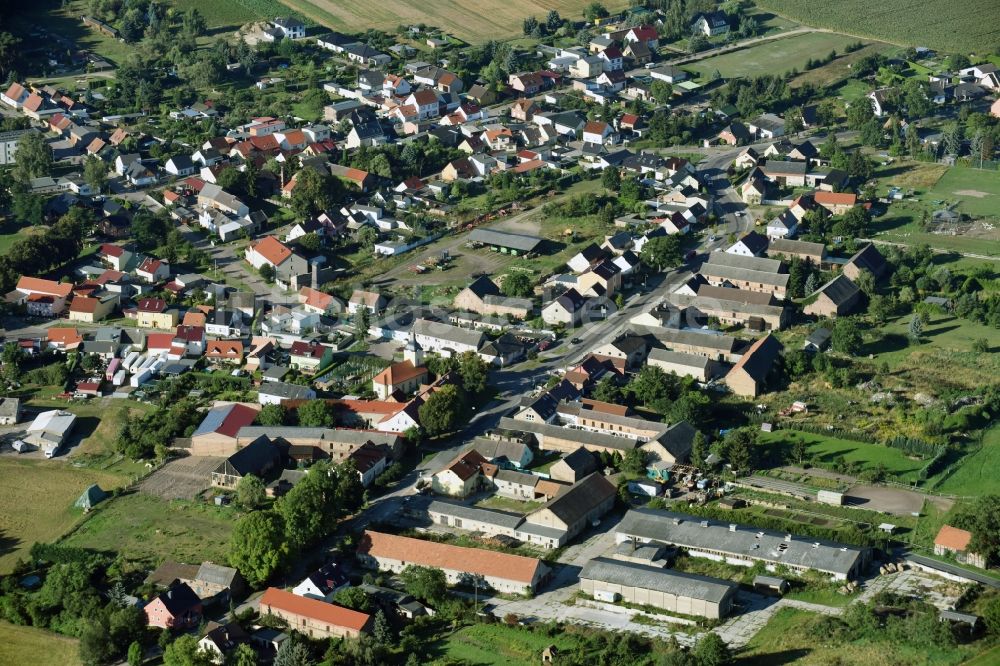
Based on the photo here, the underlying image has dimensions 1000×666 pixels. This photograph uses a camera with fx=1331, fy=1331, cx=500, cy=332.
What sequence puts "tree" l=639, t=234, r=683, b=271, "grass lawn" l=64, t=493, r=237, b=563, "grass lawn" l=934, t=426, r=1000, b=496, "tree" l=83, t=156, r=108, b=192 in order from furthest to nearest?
"tree" l=83, t=156, r=108, b=192 → "tree" l=639, t=234, r=683, b=271 → "grass lawn" l=934, t=426, r=1000, b=496 → "grass lawn" l=64, t=493, r=237, b=563

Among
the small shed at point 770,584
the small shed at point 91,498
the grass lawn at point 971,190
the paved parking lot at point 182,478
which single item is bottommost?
the small shed at point 91,498

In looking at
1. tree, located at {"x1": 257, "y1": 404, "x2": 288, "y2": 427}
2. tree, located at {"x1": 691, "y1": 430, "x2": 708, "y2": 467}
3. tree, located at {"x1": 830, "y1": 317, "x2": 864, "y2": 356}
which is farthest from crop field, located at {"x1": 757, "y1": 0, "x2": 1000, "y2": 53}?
tree, located at {"x1": 257, "y1": 404, "x2": 288, "y2": 427}

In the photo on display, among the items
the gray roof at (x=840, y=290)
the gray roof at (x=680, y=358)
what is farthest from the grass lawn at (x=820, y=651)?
the gray roof at (x=840, y=290)

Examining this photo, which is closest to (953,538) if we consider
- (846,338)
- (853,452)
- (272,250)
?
(853,452)

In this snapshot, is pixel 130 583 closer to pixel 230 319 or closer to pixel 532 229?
pixel 230 319

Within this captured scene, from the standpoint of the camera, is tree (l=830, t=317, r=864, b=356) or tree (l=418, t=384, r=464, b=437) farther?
tree (l=830, t=317, r=864, b=356)

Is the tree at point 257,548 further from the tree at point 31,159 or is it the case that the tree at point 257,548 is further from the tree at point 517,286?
the tree at point 31,159

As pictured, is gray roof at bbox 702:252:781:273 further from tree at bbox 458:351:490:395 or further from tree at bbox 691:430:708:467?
tree at bbox 691:430:708:467

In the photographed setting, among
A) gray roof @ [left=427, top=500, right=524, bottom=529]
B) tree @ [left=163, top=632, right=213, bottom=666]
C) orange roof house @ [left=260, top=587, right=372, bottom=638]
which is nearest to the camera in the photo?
tree @ [left=163, top=632, right=213, bottom=666]
